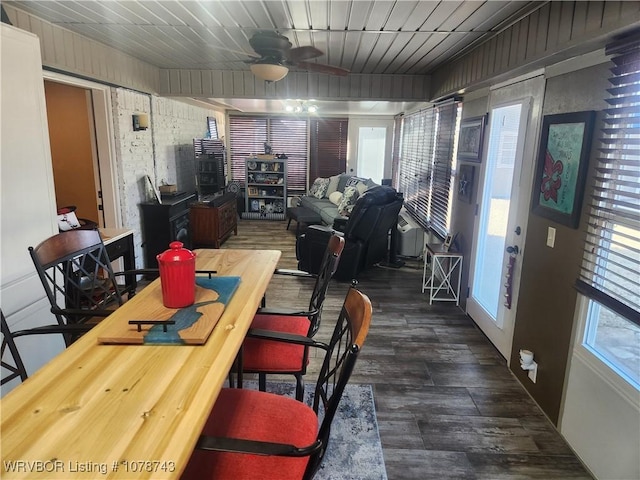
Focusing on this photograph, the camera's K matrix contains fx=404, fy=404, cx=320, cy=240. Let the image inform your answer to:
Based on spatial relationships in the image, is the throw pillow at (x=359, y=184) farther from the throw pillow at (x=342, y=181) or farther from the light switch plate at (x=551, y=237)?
the light switch plate at (x=551, y=237)

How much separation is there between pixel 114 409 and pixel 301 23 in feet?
8.53

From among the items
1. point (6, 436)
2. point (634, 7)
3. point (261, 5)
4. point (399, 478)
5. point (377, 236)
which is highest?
point (261, 5)

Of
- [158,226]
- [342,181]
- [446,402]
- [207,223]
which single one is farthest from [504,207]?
[342,181]

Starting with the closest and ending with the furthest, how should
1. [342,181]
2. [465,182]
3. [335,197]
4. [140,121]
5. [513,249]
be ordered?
[513,249], [465,182], [140,121], [335,197], [342,181]

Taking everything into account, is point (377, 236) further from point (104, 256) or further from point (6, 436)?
point (6, 436)

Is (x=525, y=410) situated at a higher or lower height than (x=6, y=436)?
lower

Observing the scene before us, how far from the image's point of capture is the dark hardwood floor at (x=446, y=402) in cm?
206

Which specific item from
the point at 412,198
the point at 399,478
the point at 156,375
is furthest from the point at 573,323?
the point at 412,198

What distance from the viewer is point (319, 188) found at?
799 cm

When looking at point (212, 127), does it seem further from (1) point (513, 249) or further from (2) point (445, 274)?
(1) point (513, 249)

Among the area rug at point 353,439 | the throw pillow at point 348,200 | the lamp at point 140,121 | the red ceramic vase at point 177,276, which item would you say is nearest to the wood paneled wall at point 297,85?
the lamp at point 140,121

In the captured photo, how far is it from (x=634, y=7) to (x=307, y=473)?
2.06m

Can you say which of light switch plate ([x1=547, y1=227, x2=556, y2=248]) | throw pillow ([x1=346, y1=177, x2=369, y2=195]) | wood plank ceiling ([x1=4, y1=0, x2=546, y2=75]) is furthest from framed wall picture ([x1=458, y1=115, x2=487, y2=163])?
throw pillow ([x1=346, y1=177, x2=369, y2=195])

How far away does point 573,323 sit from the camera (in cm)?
218
